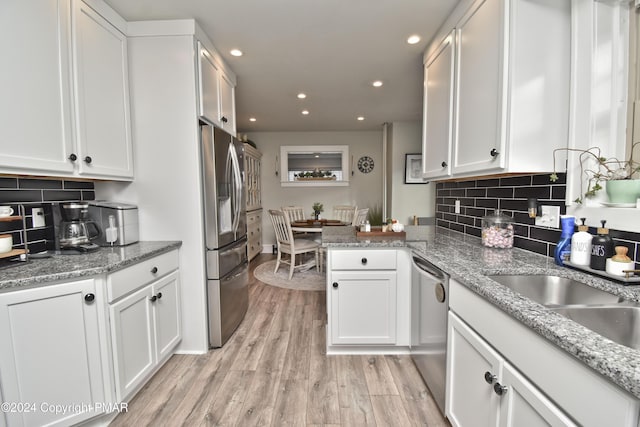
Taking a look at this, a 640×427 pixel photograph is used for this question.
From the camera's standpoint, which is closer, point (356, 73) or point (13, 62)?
point (13, 62)

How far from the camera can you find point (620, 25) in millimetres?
1258

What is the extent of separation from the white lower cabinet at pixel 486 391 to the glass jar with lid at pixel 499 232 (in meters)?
0.68

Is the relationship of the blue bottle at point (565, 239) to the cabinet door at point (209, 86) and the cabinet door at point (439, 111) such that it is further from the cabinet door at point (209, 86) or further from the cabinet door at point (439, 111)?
the cabinet door at point (209, 86)

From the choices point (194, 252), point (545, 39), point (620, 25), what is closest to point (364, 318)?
point (194, 252)

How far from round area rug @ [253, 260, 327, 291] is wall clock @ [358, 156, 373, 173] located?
7.78 ft

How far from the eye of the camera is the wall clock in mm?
5656

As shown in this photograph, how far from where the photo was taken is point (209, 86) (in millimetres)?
2230

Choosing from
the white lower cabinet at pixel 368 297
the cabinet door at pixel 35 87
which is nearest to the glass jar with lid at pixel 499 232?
the white lower cabinet at pixel 368 297

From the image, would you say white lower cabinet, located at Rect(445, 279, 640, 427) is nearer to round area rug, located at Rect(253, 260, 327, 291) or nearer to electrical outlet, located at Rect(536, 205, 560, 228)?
electrical outlet, located at Rect(536, 205, 560, 228)

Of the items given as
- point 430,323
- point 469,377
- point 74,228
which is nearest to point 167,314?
point 74,228

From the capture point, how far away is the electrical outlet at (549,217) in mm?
1488

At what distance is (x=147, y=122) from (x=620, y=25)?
2727mm

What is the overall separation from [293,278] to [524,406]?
3.27m

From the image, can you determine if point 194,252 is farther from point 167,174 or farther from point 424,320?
point 424,320
